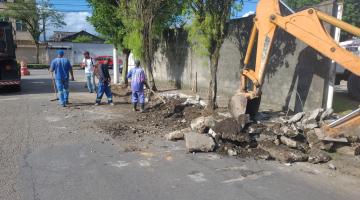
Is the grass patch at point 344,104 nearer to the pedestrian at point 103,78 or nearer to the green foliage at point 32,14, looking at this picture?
the pedestrian at point 103,78

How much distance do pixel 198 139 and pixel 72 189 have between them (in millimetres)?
2730

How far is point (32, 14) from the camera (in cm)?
4891

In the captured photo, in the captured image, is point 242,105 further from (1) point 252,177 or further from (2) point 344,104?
(2) point 344,104

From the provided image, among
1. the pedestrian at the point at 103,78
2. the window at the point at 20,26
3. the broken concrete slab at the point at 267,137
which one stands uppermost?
the window at the point at 20,26

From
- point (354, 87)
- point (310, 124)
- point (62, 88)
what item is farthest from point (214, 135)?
point (354, 87)

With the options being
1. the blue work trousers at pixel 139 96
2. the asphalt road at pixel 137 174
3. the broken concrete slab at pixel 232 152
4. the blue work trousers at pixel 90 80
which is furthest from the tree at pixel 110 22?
the broken concrete slab at pixel 232 152

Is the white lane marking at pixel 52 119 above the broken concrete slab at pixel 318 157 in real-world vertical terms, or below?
above

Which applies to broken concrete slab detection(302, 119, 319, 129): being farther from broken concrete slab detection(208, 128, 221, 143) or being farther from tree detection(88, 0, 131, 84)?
tree detection(88, 0, 131, 84)

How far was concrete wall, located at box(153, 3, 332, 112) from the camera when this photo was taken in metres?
9.56

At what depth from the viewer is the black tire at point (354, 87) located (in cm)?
1272

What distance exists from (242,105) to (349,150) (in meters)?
2.62

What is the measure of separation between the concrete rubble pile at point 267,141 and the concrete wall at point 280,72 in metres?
2.01

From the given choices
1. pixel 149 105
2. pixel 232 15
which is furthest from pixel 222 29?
pixel 149 105

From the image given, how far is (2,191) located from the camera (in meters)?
4.99
